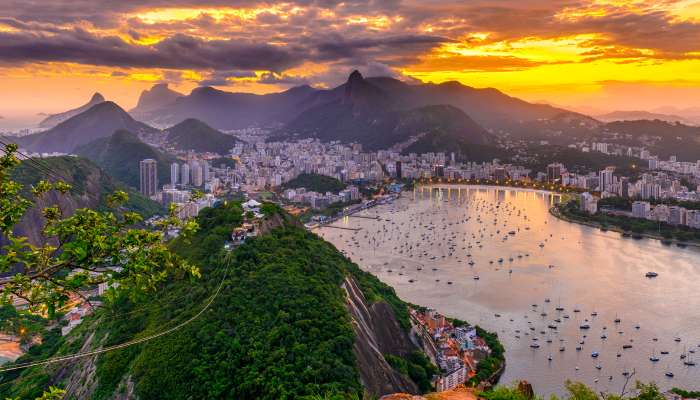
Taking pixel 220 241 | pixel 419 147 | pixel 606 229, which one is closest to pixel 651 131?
pixel 419 147

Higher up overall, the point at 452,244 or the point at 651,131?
the point at 651,131

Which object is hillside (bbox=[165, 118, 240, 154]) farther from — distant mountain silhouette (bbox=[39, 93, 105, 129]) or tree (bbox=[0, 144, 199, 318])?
tree (bbox=[0, 144, 199, 318])

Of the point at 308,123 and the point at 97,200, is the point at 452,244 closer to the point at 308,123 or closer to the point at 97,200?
the point at 97,200

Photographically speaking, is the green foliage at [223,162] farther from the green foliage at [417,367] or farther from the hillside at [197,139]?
the green foliage at [417,367]

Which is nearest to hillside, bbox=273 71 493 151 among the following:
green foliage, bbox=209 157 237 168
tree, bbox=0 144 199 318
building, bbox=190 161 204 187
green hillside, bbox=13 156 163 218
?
green foliage, bbox=209 157 237 168

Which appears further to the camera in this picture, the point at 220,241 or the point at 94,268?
the point at 220,241

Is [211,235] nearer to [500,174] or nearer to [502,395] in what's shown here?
[502,395]

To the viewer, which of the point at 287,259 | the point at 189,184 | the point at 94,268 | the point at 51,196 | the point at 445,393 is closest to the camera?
the point at 94,268
